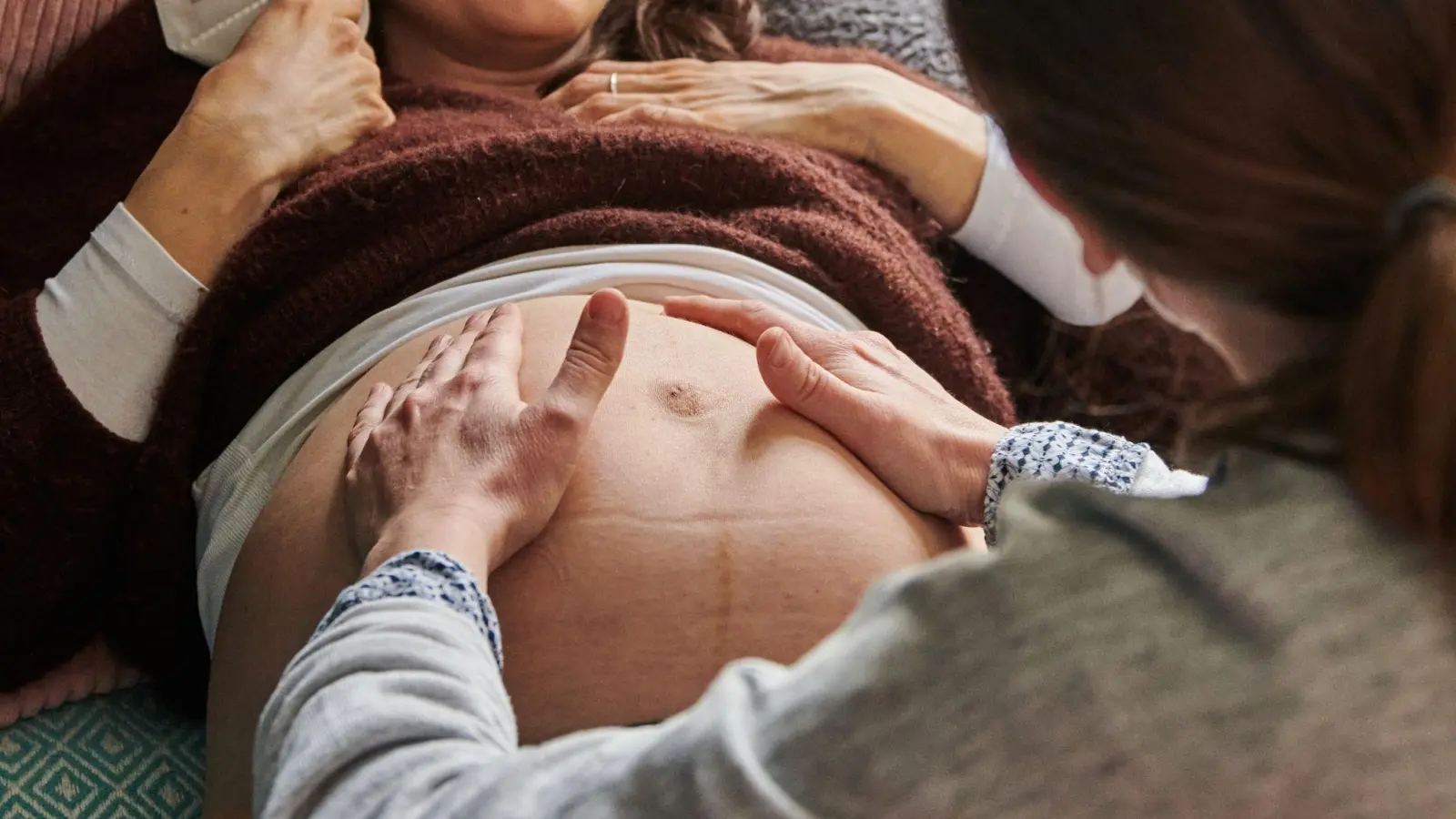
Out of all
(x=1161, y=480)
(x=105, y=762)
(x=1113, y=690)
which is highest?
(x=1113, y=690)

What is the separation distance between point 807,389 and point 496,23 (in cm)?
58

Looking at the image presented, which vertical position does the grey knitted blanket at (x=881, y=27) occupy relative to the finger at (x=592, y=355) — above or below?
below

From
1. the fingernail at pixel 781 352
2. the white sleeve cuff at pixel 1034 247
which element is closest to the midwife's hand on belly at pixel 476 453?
the fingernail at pixel 781 352

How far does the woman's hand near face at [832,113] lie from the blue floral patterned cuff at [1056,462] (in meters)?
0.44

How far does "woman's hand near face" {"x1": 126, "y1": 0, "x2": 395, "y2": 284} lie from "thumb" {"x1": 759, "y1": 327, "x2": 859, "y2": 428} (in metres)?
0.47

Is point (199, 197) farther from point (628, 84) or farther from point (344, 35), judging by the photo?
point (628, 84)

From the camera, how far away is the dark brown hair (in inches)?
52.3

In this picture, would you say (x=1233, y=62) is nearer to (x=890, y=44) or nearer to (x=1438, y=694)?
(x=1438, y=694)

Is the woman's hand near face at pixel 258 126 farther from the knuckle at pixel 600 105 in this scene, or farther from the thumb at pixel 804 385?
the thumb at pixel 804 385

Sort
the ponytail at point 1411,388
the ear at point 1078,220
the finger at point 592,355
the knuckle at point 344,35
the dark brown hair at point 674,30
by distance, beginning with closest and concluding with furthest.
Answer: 1. the ponytail at point 1411,388
2. the ear at point 1078,220
3. the finger at point 592,355
4. the knuckle at point 344,35
5. the dark brown hair at point 674,30

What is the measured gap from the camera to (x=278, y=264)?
951 mm

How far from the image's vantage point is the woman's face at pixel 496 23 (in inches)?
46.3

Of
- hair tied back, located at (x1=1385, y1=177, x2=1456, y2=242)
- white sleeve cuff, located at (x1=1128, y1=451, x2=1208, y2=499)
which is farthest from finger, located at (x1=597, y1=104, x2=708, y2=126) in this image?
hair tied back, located at (x1=1385, y1=177, x2=1456, y2=242)

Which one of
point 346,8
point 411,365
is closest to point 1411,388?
point 411,365
